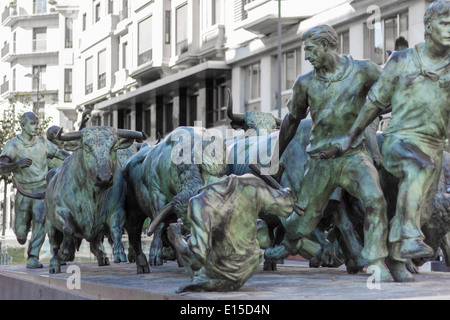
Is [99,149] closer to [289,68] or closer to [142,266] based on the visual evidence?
[142,266]

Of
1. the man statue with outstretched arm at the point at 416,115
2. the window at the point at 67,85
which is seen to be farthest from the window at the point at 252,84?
the window at the point at 67,85

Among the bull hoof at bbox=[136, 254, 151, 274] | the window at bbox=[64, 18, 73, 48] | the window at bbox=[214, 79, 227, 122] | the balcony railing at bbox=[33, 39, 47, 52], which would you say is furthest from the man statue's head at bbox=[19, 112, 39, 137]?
the balcony railing at bbox=[33, 39, 47, 52]

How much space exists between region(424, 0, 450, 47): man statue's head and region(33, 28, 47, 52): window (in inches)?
2689

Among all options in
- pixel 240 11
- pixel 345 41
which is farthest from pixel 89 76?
pixel 345 41

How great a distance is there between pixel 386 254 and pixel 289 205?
1389mm

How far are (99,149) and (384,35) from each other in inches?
717

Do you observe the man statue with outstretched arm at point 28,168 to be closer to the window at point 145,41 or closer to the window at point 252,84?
the window at point 252,84

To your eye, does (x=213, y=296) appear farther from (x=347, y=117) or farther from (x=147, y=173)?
(x=147, y=173)

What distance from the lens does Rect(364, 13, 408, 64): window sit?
25.7 metres

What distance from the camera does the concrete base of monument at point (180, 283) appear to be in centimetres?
657

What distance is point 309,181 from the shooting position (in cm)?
846

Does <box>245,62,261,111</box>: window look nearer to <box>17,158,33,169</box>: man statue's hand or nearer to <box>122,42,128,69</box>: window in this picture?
<box>122,42,128,69</box>: window
